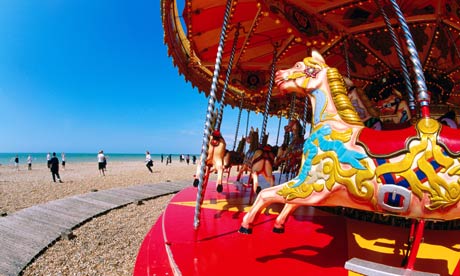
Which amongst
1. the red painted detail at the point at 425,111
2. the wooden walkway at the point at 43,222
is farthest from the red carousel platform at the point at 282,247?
the wooden walkway at the point at 43,222

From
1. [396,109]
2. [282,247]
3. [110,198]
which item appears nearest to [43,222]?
[110,198]

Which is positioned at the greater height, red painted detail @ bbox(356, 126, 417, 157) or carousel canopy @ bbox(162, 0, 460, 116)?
carousel canopy @ bbox(162, 0, 460, 116)

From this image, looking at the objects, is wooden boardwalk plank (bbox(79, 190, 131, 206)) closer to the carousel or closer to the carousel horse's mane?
the carousel

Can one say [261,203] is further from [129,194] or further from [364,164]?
[129,194]

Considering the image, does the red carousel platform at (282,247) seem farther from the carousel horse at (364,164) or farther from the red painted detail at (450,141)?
the red painted detail at (450,141)

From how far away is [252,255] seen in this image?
3035mm

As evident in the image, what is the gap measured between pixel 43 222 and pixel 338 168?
6.32 meters

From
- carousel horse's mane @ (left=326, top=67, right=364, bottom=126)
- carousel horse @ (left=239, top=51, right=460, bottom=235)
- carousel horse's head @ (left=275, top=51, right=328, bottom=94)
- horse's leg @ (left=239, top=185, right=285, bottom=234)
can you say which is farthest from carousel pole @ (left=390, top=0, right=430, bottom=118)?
horse's leg @ (left=239, top=185, right=285, bottom=234)

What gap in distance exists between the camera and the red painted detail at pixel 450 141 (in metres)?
2.08

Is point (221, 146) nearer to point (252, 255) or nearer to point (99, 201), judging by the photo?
point (252, 255)

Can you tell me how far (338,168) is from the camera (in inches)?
96.4

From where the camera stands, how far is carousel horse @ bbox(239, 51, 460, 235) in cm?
210

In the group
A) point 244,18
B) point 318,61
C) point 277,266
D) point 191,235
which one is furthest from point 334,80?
point 244,18

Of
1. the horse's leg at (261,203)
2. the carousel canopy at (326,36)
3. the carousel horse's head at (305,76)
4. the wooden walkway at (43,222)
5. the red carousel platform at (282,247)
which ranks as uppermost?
the carousel canopy at (326,36)
